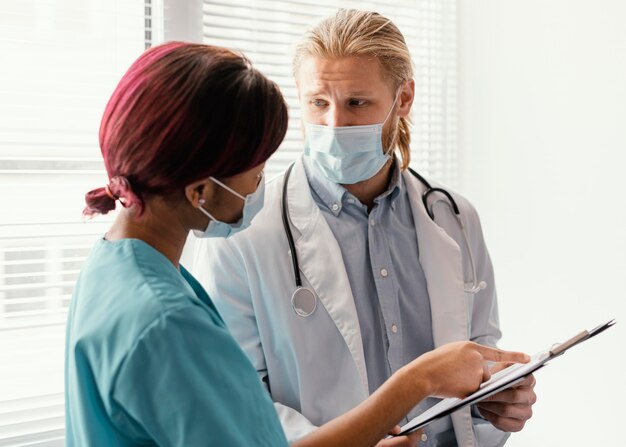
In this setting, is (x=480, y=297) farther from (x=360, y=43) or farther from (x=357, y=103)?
(x=360, y=43)

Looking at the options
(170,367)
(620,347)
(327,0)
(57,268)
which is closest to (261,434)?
(170,367)

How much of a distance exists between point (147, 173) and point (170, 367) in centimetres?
25

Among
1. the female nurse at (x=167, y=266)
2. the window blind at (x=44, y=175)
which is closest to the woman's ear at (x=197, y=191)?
the female nurse at (x=167, y=266)

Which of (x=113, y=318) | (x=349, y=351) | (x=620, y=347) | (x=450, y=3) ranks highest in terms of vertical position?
(x=450, y=3)

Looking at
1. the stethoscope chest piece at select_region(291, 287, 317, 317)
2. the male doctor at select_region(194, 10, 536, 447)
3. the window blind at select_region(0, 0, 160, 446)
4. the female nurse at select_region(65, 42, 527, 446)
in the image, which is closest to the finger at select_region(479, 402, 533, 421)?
the male doctor at select_region(194, 10, 536, 447)

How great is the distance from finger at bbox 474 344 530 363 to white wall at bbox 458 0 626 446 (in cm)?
103

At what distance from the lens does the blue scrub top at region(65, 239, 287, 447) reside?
0.79m

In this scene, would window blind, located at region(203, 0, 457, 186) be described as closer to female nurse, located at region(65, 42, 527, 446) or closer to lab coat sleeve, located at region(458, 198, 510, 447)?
lab coat sleeve, located at region(458, 198, 510, 447)

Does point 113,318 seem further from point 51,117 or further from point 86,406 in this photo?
point 51,117

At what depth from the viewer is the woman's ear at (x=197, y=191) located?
35.7 inches

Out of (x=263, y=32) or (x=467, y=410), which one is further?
(x=263, y=32)

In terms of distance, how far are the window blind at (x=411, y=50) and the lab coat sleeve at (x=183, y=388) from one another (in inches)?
60.6

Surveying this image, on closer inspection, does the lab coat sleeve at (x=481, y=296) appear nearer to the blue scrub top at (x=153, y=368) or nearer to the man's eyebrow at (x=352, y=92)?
the man's eyebrow at (x=352, y=92)

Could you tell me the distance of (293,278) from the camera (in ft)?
4.87
